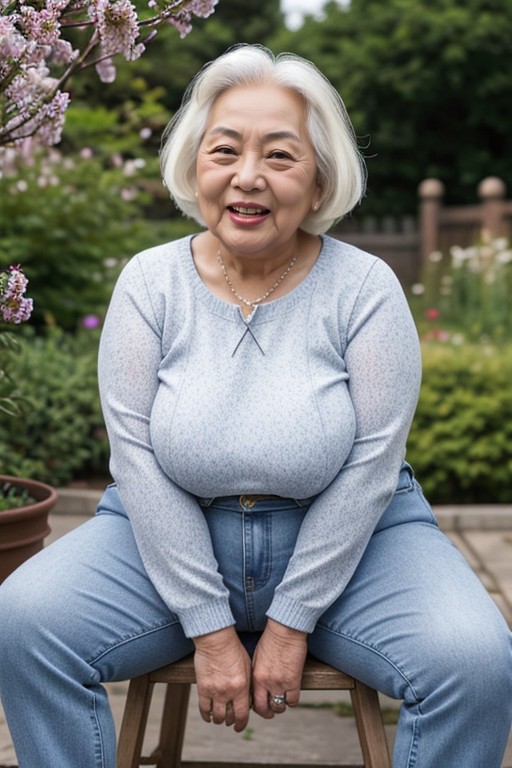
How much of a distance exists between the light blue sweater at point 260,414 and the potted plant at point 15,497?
0.70ft

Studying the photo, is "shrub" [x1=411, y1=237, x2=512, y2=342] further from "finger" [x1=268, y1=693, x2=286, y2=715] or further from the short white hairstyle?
"finger" [x1=268, y1=693, x2=286, y2=715]

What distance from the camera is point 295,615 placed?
6.40 feet

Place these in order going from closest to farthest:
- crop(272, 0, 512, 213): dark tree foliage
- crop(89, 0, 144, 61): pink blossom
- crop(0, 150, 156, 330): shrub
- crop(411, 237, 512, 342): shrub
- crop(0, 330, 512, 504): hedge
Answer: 1. crop(89, 0, 144, 61): pink blossom
2. crop(0, 330, 512, 504): hedge
3. crop(0, 150, 156, 330): shrub
4. crop(411, 237, 512, 342): shrub
5. crop(272, 0, 512, 213): dark tree foliage

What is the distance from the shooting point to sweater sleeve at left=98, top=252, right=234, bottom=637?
196cm

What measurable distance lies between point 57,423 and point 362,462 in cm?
326

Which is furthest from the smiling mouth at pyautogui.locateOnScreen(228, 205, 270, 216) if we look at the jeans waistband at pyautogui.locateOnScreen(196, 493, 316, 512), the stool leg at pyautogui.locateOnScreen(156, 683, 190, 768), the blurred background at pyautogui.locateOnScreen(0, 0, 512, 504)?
the stool leg at pyautogui.locateOnScreen(156, 683, 190, 768)

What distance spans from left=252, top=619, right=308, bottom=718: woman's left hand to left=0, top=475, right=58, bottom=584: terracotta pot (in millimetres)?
701

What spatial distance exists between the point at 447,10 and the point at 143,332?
1955 centimetres

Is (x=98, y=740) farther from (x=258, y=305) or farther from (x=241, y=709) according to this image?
(x=258, y=305)

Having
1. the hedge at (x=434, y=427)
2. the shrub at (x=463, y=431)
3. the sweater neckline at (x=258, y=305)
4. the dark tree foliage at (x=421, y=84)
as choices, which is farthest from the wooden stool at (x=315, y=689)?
the dark tree foliage at (x=421, y=84)

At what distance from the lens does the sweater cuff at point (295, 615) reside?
6.40ft

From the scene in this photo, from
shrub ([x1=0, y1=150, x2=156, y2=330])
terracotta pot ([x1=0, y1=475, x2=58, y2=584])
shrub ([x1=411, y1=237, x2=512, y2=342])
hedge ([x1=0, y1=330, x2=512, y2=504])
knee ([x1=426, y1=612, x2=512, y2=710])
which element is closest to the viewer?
knee ([x1=426, y1=612, x2=512, y2=710])

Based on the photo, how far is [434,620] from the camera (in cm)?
189

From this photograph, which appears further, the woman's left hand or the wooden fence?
the wooden fence
